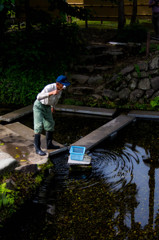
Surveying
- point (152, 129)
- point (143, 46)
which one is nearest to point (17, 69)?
A: point (143, 46)

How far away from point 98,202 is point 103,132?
→ 3.32 m

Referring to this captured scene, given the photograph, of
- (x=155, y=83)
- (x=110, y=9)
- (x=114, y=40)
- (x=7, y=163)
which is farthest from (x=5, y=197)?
(x=110, y=9)

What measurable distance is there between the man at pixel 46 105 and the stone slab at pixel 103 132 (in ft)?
3.46

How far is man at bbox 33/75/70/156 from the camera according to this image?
678 centimetres

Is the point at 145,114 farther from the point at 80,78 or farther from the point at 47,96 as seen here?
the point at 47,96

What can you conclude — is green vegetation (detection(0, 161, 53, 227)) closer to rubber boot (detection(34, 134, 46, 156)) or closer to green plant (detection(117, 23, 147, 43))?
rubber boot (detection(34, 134, 46, 156))

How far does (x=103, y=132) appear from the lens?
880 centimetres

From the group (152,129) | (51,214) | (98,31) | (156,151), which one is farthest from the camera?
(98,31)

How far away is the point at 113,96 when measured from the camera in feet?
37.9

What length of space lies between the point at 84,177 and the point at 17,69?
23.7 ft

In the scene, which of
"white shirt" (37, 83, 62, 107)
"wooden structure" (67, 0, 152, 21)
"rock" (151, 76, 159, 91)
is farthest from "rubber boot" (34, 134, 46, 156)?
"wooden structure" (67, 0, 152, 21)

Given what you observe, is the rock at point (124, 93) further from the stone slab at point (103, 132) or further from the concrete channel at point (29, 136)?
the stone slab at point (103, 132)

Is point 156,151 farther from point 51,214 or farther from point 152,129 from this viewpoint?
point 51,214

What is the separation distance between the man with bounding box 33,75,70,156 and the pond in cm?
70
